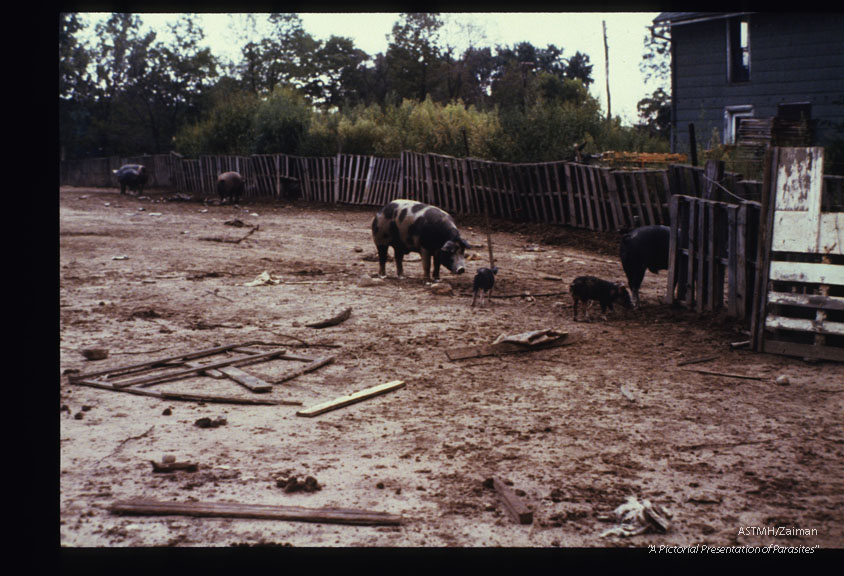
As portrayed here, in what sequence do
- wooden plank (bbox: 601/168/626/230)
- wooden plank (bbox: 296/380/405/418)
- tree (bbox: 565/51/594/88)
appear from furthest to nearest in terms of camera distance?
tree (bbox: 565/51/594/88) → wooden plank (bbox: 601/168/626/230) → wooden plank (bbox: 296/380/405/418)

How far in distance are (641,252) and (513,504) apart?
5.84m

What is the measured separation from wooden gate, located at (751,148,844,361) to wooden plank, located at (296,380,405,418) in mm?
3365

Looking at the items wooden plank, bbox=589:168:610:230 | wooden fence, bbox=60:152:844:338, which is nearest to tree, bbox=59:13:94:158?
wooden fence, bbox=60:152:844:338

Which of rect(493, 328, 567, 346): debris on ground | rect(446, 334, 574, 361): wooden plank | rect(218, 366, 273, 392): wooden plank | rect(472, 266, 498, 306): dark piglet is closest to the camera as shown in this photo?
rect(218, 366, 273, 392): wooden plank

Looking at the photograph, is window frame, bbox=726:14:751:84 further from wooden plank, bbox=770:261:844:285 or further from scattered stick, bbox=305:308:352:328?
scattered stick, bbox=305:308:352:328

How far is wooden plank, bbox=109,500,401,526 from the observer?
12.0 feet

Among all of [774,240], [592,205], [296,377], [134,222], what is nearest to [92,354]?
[296,377]

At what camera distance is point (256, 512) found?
371 centimetres

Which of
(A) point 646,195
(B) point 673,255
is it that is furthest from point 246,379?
(A) point 646,195

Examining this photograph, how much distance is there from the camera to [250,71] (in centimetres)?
4538

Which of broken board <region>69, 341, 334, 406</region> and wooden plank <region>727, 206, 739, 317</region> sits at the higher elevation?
wooden plank <region>727, 206, 739, 317</region>
